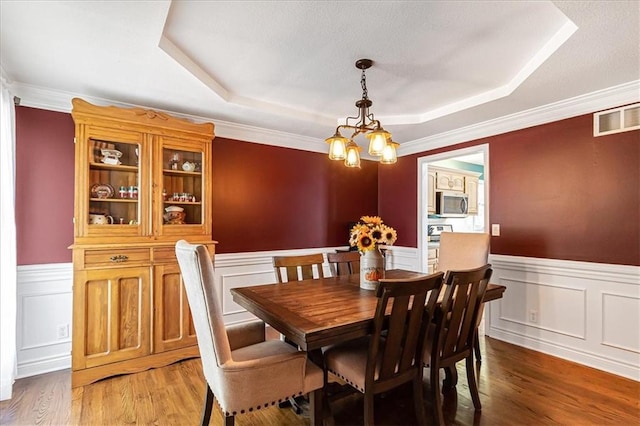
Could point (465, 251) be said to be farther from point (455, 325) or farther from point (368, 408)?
point (368, 408)

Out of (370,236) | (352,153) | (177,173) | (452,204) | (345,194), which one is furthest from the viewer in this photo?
(452,204)

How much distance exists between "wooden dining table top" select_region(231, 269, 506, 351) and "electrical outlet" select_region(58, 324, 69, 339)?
168cm

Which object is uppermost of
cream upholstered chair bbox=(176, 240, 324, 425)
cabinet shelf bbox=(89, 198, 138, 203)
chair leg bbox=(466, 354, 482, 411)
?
cabinet shelf bbox=(89, 198, 138, 203)

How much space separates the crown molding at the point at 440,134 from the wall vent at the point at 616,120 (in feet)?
0.16

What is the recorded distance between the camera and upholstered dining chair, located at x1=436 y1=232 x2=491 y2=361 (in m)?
2.79

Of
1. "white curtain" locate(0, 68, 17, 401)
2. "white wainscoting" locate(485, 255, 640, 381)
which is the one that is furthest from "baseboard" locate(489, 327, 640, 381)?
"white curtain" locate(0, 68, 17, 401)

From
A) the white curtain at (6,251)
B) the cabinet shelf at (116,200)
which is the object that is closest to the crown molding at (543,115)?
the cabinet shelf at (116,200)

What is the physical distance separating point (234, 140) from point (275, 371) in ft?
8.93

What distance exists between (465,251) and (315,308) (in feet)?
5.79

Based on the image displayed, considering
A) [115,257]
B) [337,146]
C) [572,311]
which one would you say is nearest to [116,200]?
[115,257]

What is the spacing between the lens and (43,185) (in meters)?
2.67

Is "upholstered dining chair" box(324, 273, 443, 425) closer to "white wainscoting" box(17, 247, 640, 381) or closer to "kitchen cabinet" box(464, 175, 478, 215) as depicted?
"white wainscoting" box(17, 247, 640, 381)

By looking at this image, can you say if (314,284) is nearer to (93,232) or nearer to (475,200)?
(93,232)

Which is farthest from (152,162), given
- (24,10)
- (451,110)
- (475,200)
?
(475,200)
